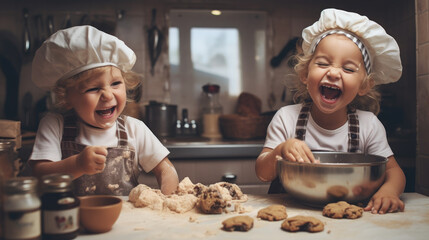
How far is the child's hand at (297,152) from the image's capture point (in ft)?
3.05

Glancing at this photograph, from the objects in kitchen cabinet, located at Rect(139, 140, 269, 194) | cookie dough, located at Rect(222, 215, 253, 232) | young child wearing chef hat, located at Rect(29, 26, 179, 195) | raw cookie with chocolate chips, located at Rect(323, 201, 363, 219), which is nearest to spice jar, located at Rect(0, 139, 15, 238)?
young child wearing chef hat, located at Rect(29, 26, 179, 195)

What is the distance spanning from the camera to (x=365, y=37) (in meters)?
1.15

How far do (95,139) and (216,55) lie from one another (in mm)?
1502

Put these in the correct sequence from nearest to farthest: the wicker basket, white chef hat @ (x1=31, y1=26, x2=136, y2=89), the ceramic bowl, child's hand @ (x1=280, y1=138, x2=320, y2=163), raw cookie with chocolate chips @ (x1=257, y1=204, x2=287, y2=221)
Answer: the ceramic bowl
raw cookie with chocolate chips @ (x1=257, y1=204, x2=287, y2=221)
child's hand @ (x1=280, y1=138, x2=320, y2=163)
white chef hat @ (x1=31, y1=26, x2=136, y2=89)
the wicker basket

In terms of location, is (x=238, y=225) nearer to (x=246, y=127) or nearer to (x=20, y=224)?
(x=20, y=224)

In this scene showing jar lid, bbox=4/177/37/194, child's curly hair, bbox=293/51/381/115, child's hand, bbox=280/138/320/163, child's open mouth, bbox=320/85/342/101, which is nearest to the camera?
jar lid, bbox=4/177/37/194

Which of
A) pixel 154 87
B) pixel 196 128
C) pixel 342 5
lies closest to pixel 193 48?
pixel 154 87

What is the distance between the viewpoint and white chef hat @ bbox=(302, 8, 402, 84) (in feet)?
3.75

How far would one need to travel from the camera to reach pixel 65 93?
3.80 feet

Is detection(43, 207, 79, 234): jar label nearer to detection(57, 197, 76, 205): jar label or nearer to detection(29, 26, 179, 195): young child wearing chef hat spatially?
detection(57, 197, 76, 205): jar label

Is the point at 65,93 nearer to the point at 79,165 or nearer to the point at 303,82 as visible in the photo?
the point at 79,165

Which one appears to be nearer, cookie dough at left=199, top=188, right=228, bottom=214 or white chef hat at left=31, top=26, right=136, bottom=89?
cookie dough at left=199, top=188, right=228, bottom=214

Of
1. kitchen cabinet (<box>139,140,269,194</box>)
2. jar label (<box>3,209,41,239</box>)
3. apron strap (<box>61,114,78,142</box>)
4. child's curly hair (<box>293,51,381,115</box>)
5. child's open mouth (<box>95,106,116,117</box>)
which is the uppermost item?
child's curly hair (<box>293,51,381,115</box>)

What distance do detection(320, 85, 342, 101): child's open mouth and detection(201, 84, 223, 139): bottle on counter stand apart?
126cm
